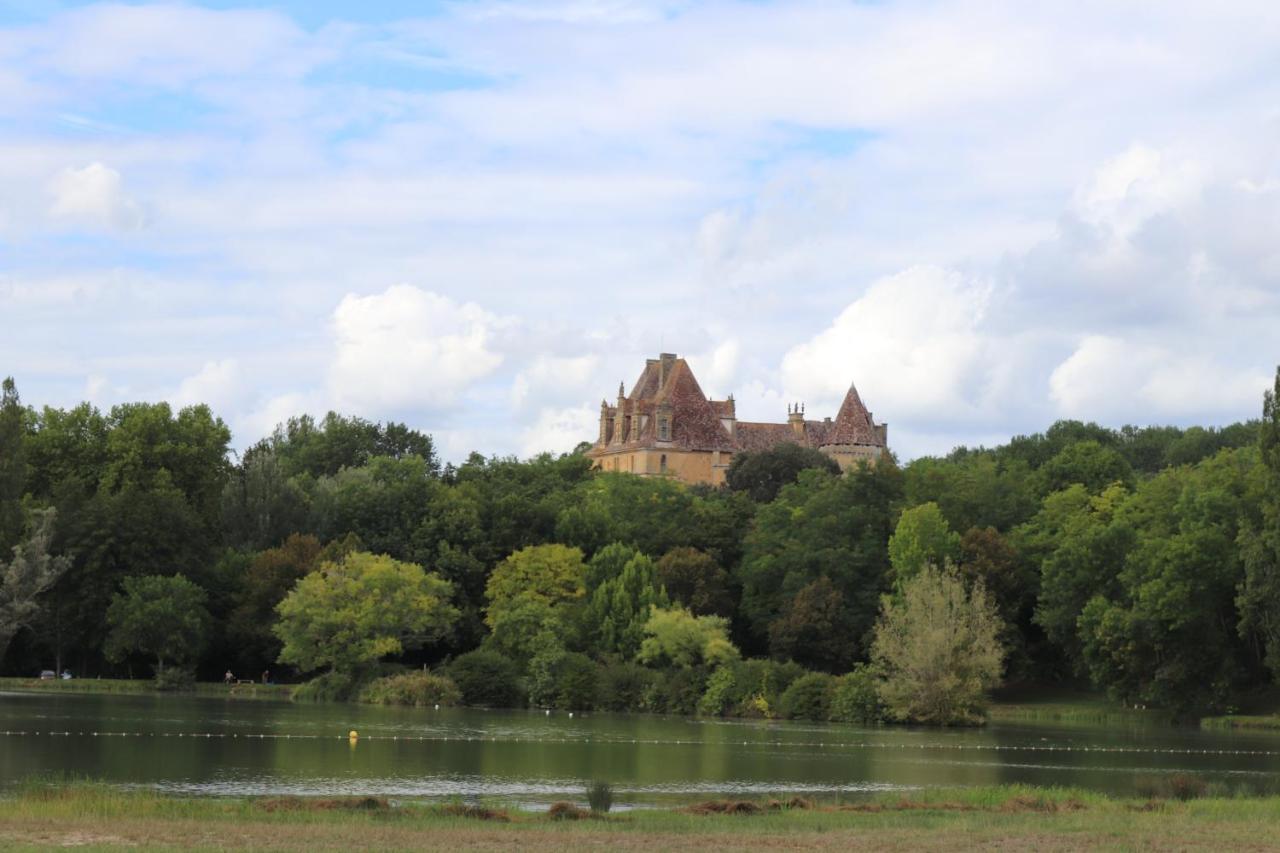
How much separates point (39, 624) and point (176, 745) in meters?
37.0

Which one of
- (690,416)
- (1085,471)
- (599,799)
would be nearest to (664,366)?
(690,416)

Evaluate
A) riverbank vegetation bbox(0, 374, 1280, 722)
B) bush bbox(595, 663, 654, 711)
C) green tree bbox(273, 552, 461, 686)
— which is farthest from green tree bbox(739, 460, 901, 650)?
green tree bbox(273, 552, 461, 686)

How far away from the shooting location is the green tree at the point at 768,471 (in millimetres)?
100625

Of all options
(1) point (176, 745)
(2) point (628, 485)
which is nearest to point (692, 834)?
(1) point (176, 745)

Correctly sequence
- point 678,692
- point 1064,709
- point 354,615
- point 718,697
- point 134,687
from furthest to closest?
point 134,687
point 1064,709
point 354,615
point 678,692
point 718,697

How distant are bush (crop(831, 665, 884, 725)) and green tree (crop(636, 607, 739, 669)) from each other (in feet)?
19.3

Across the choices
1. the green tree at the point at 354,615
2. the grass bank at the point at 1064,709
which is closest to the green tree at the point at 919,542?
the grass bank at the point at 1064,709

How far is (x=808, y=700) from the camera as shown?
60.5 metres

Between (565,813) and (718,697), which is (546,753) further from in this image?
(718,697)

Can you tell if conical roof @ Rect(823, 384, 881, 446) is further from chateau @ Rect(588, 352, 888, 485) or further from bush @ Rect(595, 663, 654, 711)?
bush @ Rect(595, 663, 654, 711)

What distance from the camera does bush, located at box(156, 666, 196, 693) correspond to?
68.2 m

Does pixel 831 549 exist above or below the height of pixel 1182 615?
above

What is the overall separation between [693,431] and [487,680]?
8331 centimetres

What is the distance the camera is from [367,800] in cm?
2491
